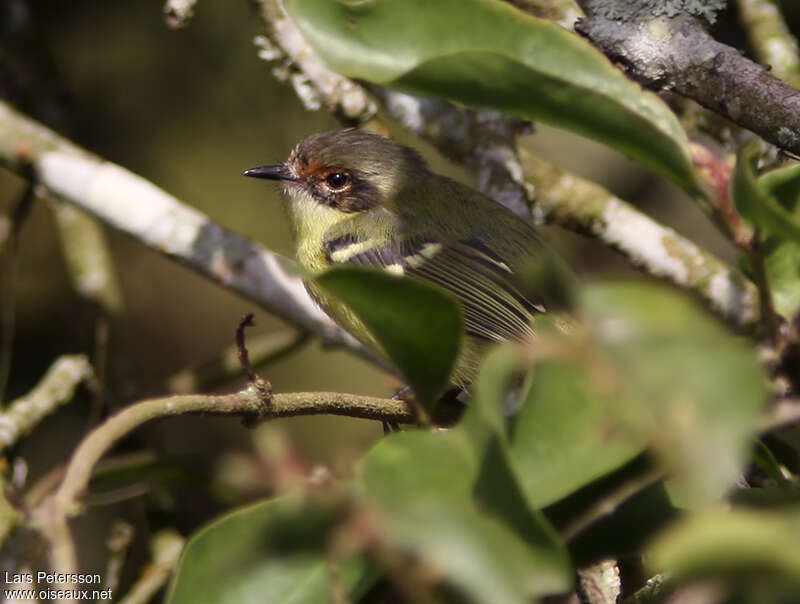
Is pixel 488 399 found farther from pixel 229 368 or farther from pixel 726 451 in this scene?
pixel 229 368

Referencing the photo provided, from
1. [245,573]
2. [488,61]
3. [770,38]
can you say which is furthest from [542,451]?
[770,38]

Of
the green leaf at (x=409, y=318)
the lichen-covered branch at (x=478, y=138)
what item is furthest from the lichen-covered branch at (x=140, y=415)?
the lichen-covered branch at (x=478, y=138)

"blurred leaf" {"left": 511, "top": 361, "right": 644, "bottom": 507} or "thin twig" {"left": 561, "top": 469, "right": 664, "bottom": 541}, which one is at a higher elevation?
"blurred leaf" {"left": 511, "top": 361, "right": 644, "bottom": 507}

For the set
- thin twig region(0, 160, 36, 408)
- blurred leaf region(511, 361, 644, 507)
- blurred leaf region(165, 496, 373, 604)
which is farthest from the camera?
thin twig region(0, 160, 36, 408)

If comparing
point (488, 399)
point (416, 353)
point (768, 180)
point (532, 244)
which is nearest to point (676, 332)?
point (488, 399)

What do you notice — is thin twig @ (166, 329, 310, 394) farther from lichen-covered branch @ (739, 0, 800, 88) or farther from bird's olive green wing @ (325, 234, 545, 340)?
lichen-covered branch @ (739, 0, 800, 88)

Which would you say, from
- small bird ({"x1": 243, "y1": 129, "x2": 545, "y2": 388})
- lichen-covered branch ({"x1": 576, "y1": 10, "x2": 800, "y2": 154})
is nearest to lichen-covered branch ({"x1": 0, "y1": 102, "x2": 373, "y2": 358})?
small bird ({"x1": 243, "y1": 129, "x2": 545, "y2": 388})
